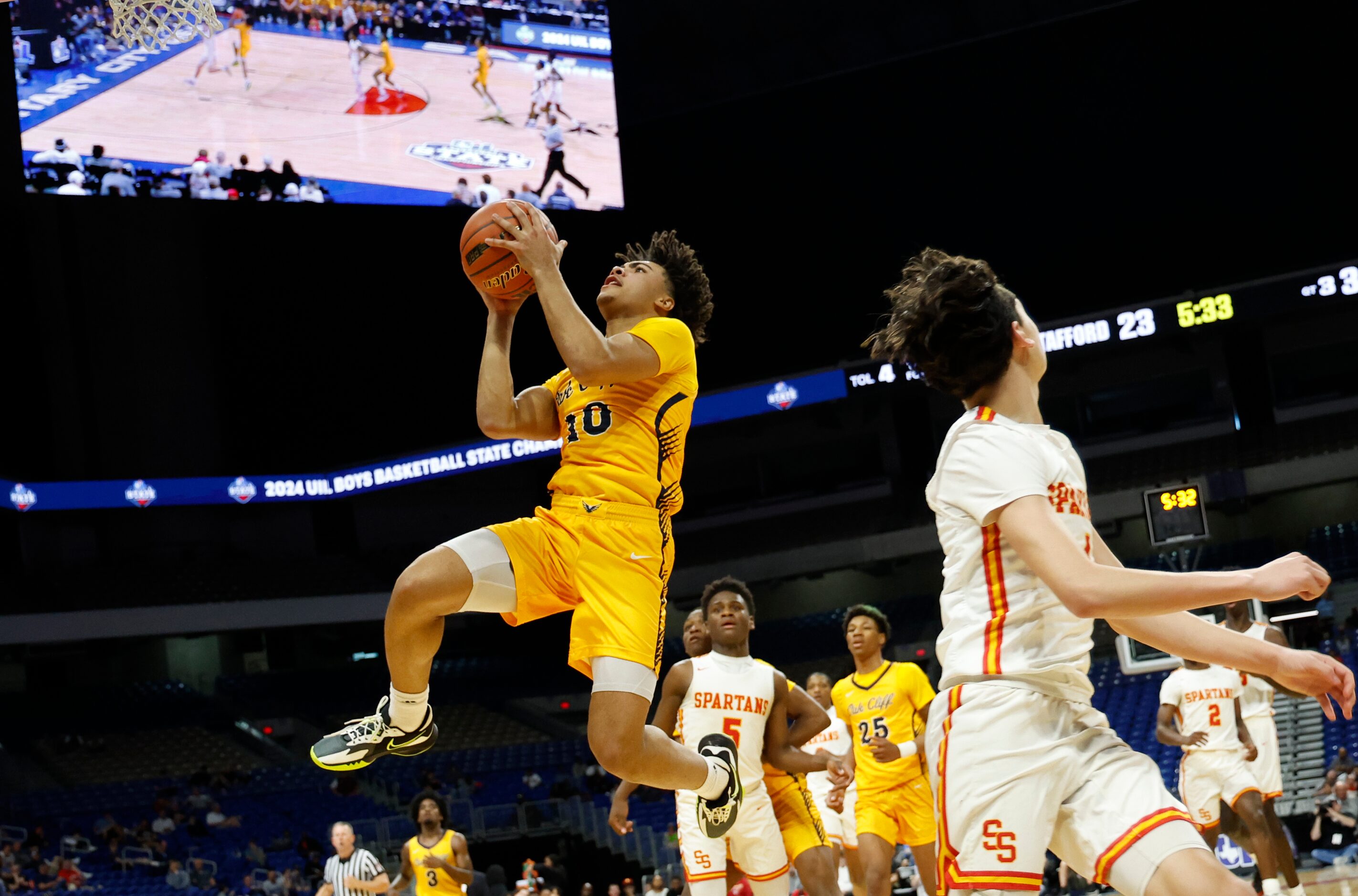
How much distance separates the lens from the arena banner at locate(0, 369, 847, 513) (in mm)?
25078

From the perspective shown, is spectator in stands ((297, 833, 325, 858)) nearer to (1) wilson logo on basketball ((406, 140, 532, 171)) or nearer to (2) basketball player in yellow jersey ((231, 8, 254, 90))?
(1) wilson logo on basketball ((406, 140, 532, 171))

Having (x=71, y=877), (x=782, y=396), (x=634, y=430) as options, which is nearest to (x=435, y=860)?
(x=634, y=430)

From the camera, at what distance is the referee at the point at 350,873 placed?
32.8ft

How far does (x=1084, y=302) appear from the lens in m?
27.6

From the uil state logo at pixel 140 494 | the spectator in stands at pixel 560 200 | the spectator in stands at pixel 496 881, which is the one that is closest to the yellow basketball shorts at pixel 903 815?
the spectator in stands at pixel 496 881

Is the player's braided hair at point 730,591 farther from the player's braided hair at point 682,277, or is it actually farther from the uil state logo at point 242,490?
the uil state logo at point 242,490

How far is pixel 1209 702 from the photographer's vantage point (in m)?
10.5

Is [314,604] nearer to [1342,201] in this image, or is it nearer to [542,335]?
[542,335]

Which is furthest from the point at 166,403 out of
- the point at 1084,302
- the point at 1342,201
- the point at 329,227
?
the point at 1342,201

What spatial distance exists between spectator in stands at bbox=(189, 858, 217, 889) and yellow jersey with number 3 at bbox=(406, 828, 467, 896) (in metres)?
10.9

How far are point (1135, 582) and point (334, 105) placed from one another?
70.9ft

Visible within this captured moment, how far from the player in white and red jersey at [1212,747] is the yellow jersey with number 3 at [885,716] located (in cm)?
227

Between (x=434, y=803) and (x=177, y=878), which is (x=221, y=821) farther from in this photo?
(x=434, y=803)

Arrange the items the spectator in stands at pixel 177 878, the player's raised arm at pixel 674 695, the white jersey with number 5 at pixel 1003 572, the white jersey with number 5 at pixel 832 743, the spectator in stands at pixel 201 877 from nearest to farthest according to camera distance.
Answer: the white jersey with number 5 at pixel 1003 572, the player's raised arm at pixel 674 695, the white jersey with number 5 at pixel 832 743, the spectator in stands at pixel 177 878, the spectator in stands at pixel 201 877
